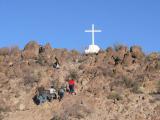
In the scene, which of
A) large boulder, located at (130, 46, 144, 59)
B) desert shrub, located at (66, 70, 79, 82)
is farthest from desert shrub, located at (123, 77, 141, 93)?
large boulder, located at (130, 46, 144, 59)

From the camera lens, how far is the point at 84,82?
49531 mm

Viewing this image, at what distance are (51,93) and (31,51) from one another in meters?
10.1

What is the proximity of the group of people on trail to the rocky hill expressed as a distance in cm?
40

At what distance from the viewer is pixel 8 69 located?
172 feet

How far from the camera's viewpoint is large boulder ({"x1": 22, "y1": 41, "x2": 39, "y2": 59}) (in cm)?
5572

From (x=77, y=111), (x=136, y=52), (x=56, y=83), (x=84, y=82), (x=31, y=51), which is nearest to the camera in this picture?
(x=77, y=111)

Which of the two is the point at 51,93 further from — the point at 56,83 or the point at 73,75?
the point at 73,75

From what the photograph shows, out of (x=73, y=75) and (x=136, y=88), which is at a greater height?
(x=73, y=75)

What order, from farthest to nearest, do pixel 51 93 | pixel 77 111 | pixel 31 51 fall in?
1. pixel 31 51
2. pixel 51 93
3. pixel 77 111

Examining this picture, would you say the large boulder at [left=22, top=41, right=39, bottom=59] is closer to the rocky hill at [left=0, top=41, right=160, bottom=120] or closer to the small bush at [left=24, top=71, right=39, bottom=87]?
the rocky hill at [left=0, top=41, right=160, bottom=120]

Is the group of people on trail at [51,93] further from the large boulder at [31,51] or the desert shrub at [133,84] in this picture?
the large boulder at [31,51]

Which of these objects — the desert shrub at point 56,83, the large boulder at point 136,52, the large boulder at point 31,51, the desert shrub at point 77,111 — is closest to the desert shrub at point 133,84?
the desert shrub at point 77,111

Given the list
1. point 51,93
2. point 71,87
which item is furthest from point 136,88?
point 51,93

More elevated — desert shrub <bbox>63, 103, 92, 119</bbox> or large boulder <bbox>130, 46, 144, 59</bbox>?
large boulder <bbox>130, 46, 144, 59</bbox>
